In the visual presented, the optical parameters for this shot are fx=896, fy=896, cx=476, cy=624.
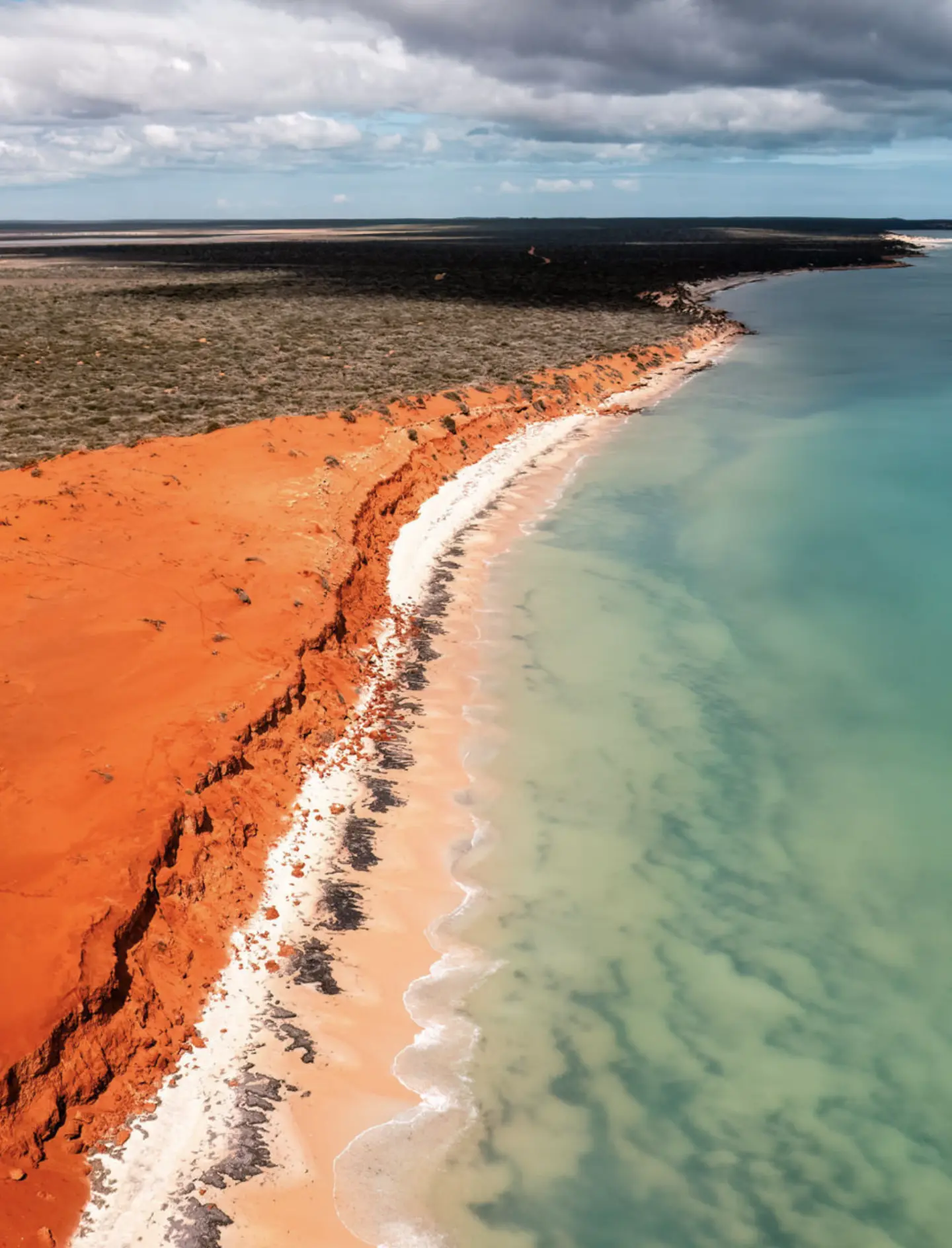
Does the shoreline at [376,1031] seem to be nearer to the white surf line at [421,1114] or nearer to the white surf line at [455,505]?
the white surf line at [421,1114]

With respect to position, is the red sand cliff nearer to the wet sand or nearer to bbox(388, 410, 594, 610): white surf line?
bbox(388, 410, 594, 610): white surf line

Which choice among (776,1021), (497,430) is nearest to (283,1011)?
(776,1021)

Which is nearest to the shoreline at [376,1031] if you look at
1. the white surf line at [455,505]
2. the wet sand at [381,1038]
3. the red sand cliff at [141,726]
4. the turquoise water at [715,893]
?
the wet sand at [381,1038]

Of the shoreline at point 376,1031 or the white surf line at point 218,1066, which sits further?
the shoreline at point 376,1031

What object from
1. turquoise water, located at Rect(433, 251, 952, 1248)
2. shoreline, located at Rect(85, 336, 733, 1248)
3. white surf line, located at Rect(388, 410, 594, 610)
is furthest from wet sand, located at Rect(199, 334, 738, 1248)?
white surf line, located at Rect(388, 410, 594, 610)

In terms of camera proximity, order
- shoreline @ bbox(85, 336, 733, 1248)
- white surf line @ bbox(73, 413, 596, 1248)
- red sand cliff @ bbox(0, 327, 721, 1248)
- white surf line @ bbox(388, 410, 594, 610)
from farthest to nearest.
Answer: white surf line @ bbox(388, 410, 594, 610), red sand cliff @ bbox(0, 327, 721, 1248), shoreline @ bbox(85, 336, 733, 1248), white surf line @ bbox(73, 413, 596, 1248)

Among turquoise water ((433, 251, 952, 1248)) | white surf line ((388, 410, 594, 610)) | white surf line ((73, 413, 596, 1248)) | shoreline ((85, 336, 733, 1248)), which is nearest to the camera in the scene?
white surf line ((73, 413, 596, 1248))

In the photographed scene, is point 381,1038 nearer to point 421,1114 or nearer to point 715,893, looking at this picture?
point 421,1114

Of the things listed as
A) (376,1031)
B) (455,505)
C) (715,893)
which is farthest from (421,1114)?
(455,505)
